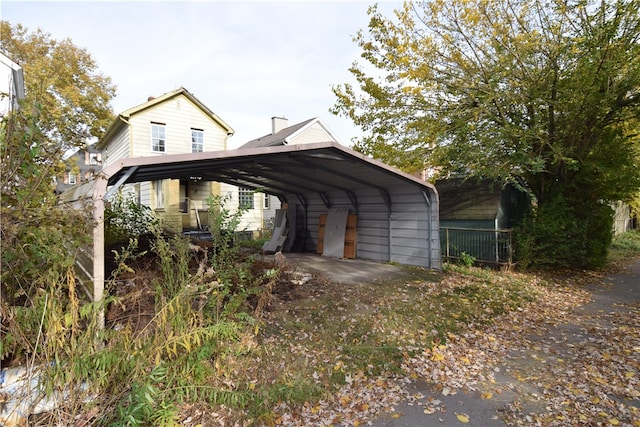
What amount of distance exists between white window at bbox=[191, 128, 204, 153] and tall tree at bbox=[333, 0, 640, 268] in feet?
32.9

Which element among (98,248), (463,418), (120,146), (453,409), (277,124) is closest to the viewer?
(463,418)

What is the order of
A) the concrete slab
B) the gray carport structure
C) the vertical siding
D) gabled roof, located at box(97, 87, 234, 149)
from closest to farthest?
the gray carport structure < the concrete slab < the vertical siding < gabled roof, located at box(97, 87, 234, 149)

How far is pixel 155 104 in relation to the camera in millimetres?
15609

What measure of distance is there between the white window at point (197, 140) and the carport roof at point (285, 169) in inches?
271

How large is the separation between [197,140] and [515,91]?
14.4m

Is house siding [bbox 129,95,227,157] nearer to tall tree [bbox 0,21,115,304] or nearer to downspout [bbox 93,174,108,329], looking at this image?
downspout [bbox 93,174,108,329]

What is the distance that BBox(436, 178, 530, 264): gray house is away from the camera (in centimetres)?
993

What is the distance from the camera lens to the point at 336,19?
818cm

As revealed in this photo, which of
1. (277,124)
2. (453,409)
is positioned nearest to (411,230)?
(453,409)

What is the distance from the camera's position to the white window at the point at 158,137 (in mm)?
15788

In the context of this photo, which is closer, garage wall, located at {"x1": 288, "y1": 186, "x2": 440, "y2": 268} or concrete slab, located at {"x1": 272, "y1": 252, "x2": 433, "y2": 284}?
concrete slab, located at {"x1": 272, "y1": 252, "x2": 433, "y2": 284}

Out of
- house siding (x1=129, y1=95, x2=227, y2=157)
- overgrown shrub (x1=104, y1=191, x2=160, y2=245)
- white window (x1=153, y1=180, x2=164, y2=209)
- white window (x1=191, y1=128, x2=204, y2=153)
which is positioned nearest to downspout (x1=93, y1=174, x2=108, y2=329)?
overgrown shrub (x1=104, y1=191, x2=160, y2=245)

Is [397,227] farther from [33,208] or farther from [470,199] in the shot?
[33,208]

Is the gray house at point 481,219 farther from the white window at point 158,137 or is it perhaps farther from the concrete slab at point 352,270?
the white window at point 158,137
